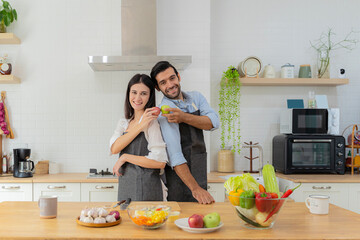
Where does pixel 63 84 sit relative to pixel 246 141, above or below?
above

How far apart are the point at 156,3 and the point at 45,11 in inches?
51.4

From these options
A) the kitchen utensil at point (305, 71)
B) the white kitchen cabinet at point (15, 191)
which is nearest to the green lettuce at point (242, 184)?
the white kitchen cabinet at point (15, 191)

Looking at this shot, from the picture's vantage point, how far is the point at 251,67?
4133 mm

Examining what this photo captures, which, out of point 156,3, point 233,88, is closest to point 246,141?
point 233,88

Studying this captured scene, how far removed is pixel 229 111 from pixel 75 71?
6.16 feet

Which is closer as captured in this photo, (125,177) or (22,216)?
(22,216)

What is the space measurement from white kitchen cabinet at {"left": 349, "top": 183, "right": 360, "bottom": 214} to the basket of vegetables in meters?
2.30

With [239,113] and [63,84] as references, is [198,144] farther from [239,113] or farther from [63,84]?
[63,84]

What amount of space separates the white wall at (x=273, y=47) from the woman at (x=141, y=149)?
2040 millimetres

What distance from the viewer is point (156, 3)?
3947 millimetres

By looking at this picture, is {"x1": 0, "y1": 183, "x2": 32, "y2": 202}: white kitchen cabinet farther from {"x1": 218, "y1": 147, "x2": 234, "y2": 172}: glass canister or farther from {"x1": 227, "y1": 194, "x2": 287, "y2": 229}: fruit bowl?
{"x1": 227, "y1": 194, "x2": 287, "y2": 229}: fruit bowl

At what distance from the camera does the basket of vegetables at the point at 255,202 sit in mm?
1537

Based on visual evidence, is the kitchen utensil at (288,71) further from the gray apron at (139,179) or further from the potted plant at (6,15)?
the potted plant at (6,15)

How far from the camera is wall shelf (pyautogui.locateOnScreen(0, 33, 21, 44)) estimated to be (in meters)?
3.79
